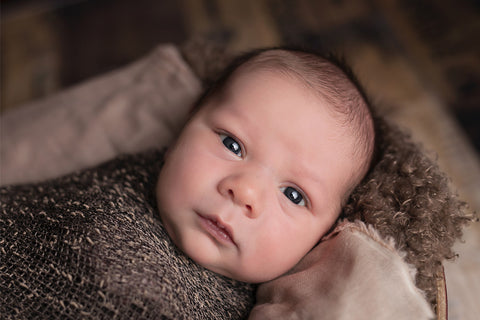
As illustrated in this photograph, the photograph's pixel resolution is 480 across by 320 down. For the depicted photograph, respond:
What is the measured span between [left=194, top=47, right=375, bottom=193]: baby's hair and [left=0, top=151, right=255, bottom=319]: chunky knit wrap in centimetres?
31

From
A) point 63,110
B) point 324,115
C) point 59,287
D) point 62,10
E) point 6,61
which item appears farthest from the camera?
point 62,10

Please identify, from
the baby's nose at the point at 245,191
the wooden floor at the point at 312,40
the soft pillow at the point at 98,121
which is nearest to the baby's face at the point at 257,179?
the baby's nose at the point at 245,191

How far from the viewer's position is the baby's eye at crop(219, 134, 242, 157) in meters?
0.83

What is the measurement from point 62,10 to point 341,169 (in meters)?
1.78

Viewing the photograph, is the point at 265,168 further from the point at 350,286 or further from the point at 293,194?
the point at 350,286

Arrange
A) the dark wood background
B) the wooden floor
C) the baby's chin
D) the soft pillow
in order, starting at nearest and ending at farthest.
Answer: the baby's chin → the soft pillow → the wooden floor → the dark wood background

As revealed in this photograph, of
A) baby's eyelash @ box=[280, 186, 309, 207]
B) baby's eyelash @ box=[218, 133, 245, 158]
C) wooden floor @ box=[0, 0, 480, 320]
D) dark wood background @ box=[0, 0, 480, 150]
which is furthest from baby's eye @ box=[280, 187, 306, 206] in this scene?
dark wood background @ box=[0, 0, 480, 150]

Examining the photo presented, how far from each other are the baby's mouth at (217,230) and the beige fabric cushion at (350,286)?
14cm

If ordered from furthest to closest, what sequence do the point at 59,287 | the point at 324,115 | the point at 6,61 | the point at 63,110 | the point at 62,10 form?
1. the point at 62,10
2. the point at 6,61
3. the point at 63,110
4. the point at 324,115
5. the point at 59,287

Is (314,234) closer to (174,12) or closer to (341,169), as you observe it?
(341,169)

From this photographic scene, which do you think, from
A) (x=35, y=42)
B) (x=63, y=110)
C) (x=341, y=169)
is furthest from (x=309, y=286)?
(x=35, y=42)

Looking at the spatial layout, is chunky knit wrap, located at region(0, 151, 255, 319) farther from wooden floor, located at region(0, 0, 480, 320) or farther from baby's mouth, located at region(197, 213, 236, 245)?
wooden floor, located at region(0, 0, 480, 320)

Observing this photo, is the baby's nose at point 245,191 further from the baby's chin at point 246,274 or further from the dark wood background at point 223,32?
the dark wood background at point 223,32

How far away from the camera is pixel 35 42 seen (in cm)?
199
